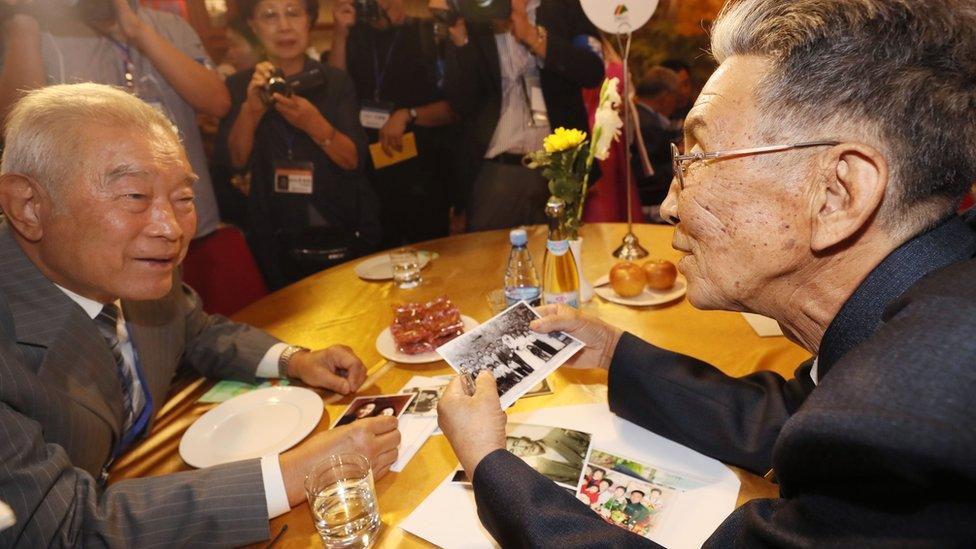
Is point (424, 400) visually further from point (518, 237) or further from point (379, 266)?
point (379, 266)

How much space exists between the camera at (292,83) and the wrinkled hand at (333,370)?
2.76 m

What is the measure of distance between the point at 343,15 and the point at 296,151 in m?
1.04

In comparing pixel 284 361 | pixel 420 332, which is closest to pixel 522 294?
pixel 420 332

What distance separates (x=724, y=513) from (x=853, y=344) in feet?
1.34

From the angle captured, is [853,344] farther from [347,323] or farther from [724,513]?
[347,323]

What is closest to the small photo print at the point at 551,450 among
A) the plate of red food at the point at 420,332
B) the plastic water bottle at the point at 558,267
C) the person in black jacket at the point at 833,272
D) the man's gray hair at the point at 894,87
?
the person in black jacket at the point at 833,272

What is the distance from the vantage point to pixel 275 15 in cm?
378

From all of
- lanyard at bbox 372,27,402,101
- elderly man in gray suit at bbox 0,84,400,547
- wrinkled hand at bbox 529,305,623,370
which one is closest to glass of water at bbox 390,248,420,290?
elderly man in gray suit at bbox 0,84,400,547

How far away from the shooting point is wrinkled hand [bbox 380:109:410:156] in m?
4.28

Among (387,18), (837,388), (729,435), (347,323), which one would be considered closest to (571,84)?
(387,18)

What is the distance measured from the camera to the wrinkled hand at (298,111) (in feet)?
12.9

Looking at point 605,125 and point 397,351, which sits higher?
point 605,125

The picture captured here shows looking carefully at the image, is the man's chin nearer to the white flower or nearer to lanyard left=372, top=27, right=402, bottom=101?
the white flower

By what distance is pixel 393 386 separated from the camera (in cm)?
168
